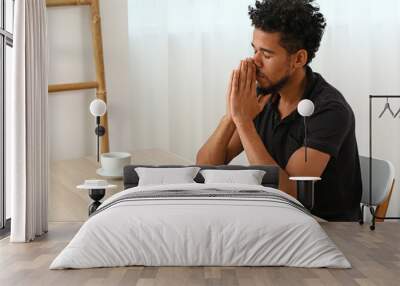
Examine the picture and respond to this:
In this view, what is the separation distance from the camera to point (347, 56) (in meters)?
6.52

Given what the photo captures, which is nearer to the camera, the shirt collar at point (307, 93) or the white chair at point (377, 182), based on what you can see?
the white chair at point (377, 182)

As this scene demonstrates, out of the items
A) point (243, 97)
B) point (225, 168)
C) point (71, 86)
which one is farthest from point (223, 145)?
point (71, 86)

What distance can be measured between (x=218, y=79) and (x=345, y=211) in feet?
5.98

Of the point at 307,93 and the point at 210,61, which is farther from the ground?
the point at 210,61

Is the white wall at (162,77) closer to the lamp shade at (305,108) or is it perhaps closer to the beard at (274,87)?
the beard at (274,87)

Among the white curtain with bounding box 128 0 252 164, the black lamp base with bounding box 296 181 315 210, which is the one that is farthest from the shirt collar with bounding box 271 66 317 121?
the black lamp base with bounding box 296 181 315 210

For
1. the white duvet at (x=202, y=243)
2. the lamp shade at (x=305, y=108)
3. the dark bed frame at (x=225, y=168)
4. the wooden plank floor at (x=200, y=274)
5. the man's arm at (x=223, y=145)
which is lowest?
the wooden plank floor at (x=200, y=274)

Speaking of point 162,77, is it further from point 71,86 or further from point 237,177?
point 237,177

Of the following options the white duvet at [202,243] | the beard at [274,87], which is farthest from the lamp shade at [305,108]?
the white duvet at [202,243]

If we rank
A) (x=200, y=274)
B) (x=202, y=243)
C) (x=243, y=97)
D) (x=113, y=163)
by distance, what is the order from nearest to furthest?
1. (x=200, y=274)
2. (x=202, y=243)
3. (x=243, y=97)
4. (x=113, y=163)

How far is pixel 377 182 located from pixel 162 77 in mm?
2364

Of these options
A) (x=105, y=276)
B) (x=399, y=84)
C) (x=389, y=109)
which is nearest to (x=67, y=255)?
(x=105, y=276)

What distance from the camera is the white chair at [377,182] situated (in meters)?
6.09

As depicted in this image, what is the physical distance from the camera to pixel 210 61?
→ 6582mm
